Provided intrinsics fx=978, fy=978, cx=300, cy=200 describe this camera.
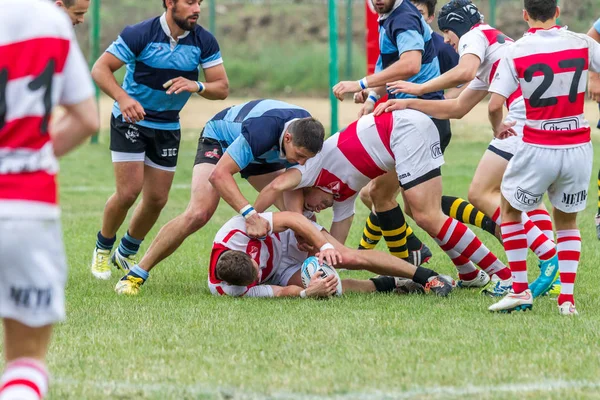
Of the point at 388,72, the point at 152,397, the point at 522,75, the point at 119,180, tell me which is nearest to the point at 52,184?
the point at 152,397

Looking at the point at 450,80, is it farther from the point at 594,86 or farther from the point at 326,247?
the point at 326,247

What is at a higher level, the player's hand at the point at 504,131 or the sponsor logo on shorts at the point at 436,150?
the player's hand at the point at 504,131

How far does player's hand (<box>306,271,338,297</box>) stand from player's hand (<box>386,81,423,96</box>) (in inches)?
51.0

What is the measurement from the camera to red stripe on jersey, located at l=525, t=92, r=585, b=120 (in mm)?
5477

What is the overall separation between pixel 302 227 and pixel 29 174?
352 cm

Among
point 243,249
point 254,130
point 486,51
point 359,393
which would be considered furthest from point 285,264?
point 359,393

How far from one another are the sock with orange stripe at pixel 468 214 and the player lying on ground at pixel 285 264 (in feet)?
3.27

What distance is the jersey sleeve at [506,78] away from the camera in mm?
5523

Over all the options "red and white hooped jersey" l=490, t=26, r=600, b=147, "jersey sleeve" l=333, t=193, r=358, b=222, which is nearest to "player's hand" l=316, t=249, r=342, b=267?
"jersey sleeve" l=333, t=193, r=358, b=222

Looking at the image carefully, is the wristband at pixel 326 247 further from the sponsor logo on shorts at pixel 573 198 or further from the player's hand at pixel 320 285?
the sponsor logo on shorts at pixel 573 198

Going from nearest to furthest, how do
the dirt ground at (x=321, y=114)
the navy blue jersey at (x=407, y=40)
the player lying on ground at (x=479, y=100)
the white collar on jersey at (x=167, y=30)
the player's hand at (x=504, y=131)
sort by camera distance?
the player's hand at (x=504, y=131) → the player lying on ground at (x=479, y=100) → the navy blue jersey at (x=407, y=40) → the white collar on jersey at (x=167, y=30) → the dirt ground at (x=321, y=114)

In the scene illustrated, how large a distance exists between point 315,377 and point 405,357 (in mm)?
567

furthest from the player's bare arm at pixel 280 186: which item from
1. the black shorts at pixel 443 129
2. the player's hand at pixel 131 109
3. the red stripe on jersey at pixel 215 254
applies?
the black shorts at pixel 443 129

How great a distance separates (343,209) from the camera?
23.1 feet
